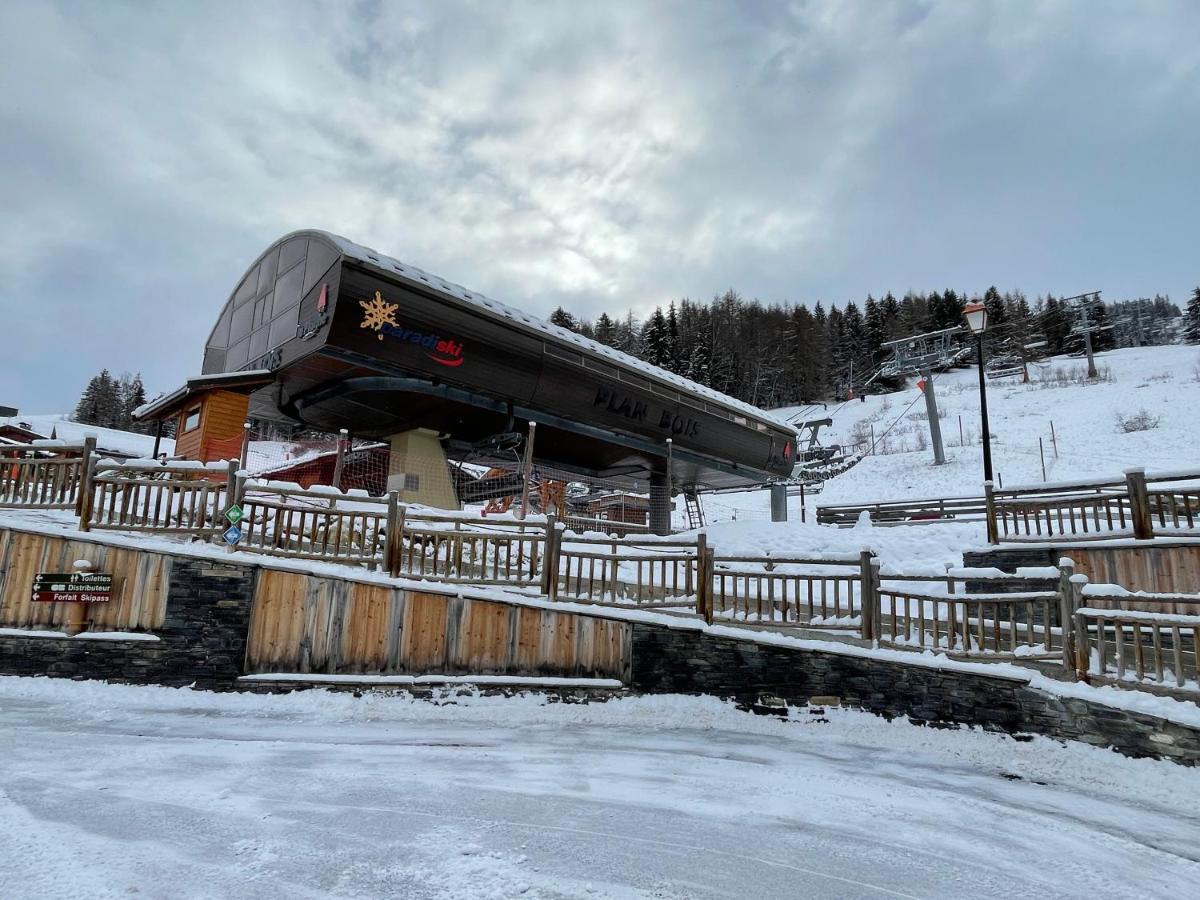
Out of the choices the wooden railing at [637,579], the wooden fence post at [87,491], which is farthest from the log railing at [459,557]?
the wooden fence post at [87,491]

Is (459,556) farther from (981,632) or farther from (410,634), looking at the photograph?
(981,632)

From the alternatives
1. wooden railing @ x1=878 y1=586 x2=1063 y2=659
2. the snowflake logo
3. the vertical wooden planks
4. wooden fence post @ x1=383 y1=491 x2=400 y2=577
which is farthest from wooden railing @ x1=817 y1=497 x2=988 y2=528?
wooden fence post @ x1=383 y1=491 x2=400 y2=577

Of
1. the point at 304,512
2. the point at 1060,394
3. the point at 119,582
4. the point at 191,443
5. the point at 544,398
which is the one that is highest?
the point at 1060,394

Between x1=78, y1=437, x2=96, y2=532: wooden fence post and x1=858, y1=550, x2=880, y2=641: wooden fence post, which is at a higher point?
x1=78, y1=437, x2=96, y2=532: wooden fence post

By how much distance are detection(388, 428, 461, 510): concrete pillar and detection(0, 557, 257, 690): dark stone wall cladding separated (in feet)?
29.3

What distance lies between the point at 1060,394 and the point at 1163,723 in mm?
49567

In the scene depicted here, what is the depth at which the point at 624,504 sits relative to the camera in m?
27.7

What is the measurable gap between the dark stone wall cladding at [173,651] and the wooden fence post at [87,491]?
1585 millimetres

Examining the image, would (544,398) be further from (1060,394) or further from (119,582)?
(1060,394)

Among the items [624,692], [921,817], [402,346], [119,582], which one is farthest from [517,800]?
[402,346]

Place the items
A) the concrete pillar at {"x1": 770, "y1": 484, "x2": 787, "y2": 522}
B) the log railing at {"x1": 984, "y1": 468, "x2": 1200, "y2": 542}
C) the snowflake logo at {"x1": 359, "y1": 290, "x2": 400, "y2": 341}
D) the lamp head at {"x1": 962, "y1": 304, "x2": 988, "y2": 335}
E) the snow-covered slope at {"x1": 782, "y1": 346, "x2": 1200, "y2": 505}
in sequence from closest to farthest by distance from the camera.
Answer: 1. the log railing at {"x1": 984, "y1": 468, "x2": 1200, "y2": 542}
2. the lamp head at {"x1": 962, "y1": 304, "x2": 988, "y2": 335}
3. the snowflake logo at {"x1": 359, "y1": 290, "x2": 400, "y2": 341}
4. the concrete pillar at {"x1": 770, "y1": 484, "x2": 787, "y2": 522}
5. the snow-covered slope at {"x1": 782, "y1": 346, "x2": 1200, "y2": 505}

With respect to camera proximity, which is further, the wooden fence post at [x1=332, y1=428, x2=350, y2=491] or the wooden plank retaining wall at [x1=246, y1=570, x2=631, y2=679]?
the wooden fence post at [x1=332, y1=428, x2=350, y2=491]

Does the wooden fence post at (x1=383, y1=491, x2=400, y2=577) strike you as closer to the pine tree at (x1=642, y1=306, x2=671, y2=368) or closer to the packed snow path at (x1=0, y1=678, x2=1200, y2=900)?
the packed snow path at (x1=0, y1=678, x2=1200, y2=900)

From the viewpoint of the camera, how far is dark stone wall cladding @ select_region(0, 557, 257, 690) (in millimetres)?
8406
